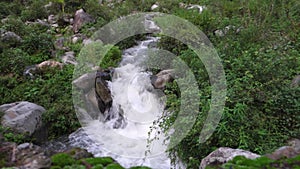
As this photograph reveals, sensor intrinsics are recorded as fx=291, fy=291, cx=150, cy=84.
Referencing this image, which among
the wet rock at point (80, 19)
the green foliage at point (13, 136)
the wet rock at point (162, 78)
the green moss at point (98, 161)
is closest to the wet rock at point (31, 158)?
the green moss at point (98, 161)

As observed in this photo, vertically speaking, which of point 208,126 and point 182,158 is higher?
point 208,126

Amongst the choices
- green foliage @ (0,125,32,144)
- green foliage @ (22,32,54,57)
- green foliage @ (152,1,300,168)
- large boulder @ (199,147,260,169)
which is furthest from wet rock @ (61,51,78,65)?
large boulder @ (199,147,260,169)

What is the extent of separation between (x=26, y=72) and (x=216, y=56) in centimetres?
517

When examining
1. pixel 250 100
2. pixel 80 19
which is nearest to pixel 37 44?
pixel 80 19

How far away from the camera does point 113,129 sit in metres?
6.99

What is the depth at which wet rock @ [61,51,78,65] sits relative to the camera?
28.8 ft

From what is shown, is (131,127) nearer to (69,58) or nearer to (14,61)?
(69,58)

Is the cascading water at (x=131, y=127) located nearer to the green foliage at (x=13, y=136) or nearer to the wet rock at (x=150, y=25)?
the green foliage at (x=13, y=136)

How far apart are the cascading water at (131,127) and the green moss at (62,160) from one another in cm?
184

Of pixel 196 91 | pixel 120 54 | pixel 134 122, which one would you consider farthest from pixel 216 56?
pixel 120 54

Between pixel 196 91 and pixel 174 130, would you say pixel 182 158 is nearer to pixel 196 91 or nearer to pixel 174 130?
pixel 174 130

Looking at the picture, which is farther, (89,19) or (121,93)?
(89,19)

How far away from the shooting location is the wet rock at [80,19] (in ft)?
37.2

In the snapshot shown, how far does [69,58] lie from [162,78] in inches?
128
